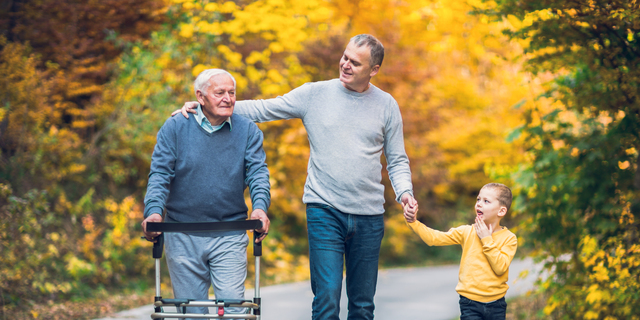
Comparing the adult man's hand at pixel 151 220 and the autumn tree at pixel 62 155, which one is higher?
the autumn tree at pixel 62 155

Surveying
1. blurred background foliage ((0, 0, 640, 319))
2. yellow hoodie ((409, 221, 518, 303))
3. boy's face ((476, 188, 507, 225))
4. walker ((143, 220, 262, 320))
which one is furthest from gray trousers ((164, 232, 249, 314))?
blurred background foliage ((0, 0, 640, 319))

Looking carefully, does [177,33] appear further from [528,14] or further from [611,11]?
[611,11]

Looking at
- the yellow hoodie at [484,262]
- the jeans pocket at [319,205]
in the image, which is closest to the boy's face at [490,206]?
the yellow hoodie at [484,262]

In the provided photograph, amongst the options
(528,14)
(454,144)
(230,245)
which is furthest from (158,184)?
(454,144)

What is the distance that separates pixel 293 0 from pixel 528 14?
15.7 feet

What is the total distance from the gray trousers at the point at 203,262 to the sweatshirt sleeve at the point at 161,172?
0.79 ft

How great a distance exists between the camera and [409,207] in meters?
3.74

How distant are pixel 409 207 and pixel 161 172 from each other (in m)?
1.38

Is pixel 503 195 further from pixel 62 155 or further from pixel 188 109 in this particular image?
pixel 62 155

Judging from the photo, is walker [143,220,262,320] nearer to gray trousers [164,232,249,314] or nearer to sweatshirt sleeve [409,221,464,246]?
gray trousers [164,232,249,314]

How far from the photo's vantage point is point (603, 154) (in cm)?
586

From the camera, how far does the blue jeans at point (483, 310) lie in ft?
11.8

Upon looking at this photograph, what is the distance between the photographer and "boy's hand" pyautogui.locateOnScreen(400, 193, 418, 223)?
372cm

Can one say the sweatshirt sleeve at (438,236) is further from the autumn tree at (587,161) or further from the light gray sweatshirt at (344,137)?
the autumn tree at (587,161)
